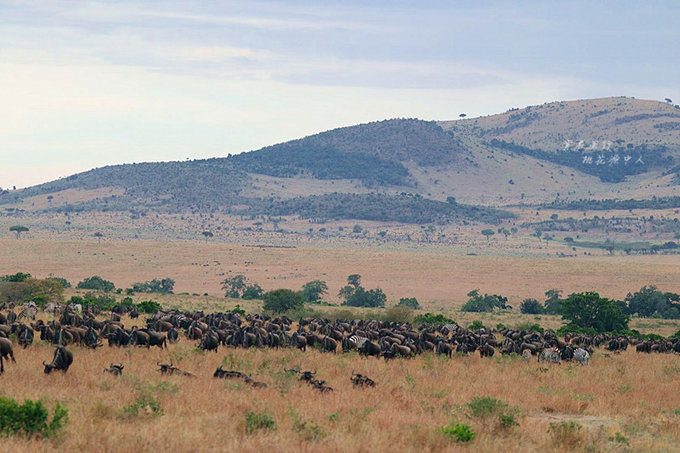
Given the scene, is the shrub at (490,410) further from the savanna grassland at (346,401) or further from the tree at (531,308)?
the tree at (531,308)

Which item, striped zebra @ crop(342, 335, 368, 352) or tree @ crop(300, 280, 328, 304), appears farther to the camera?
tree @ crop(300, 280, 328, 304)

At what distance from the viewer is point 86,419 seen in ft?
43.0

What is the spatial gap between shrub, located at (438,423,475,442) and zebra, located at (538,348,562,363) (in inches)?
570

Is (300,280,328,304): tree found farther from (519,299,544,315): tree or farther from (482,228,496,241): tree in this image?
(482,228,496,241): tree

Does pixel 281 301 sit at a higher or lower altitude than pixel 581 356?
lower

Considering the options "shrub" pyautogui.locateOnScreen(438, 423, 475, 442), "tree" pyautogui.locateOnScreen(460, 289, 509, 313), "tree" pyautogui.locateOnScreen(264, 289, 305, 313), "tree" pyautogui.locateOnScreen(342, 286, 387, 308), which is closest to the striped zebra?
"shrub" pyautogui.locateOnScreen(438, 423, 475, 442)

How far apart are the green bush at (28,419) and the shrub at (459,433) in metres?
6.24

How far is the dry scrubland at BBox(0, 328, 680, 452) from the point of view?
12.5 metres

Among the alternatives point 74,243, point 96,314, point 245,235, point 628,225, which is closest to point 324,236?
point 245,235

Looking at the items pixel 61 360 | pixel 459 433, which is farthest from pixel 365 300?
pixel 459 433

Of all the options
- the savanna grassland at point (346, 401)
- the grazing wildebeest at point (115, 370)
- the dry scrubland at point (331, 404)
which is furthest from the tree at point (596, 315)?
the grazing wildebeest at point (115, 370)

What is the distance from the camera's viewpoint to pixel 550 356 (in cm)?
2748

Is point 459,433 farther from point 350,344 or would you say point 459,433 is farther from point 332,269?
point 332,269

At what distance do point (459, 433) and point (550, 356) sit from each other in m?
14.9
